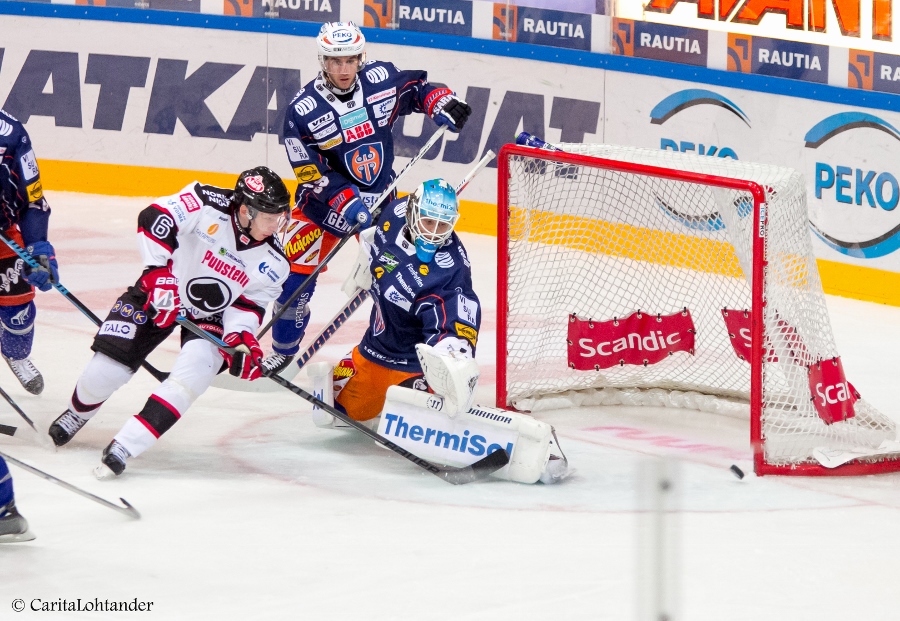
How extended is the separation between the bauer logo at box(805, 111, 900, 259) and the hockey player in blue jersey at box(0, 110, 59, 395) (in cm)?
350

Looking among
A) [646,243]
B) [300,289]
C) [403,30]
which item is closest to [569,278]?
[646,243]

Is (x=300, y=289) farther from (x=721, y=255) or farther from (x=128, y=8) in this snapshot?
(x=128, y=8)

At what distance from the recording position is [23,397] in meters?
4.81

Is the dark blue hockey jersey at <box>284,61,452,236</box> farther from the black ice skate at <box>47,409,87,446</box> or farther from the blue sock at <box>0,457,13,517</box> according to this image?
the blue sock at <box>0,457,13,517</box>

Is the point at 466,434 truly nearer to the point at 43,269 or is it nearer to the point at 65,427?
the point at 65,427

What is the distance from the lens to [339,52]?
495cm

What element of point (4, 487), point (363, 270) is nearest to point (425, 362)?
point (363, 270)

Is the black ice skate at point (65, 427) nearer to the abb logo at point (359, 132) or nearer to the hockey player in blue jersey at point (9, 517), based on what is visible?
the hockey player in blue jersey at point (9, 517)

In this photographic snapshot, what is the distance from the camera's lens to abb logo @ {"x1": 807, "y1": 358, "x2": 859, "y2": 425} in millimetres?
4133

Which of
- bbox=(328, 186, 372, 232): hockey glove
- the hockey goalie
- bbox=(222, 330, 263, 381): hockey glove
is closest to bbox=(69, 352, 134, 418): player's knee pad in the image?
bbox=(222, 330, 263, 381): hockey glove

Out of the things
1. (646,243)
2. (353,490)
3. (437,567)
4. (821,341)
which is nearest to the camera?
(437,567)

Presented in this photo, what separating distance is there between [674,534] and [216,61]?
5128mm

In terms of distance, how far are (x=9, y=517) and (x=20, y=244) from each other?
1647 millimetres

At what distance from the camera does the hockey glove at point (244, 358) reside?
154 inches
